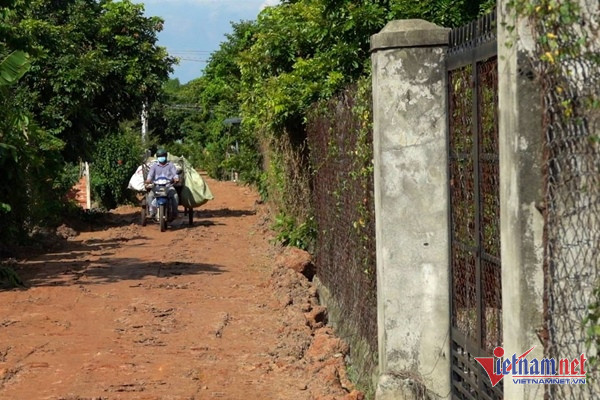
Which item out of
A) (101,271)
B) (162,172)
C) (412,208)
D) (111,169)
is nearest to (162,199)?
(162,172)

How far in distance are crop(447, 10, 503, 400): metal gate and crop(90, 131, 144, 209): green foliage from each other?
27.0 metres

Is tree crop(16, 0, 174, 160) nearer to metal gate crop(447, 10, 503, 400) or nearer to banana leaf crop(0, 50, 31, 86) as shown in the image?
banana leaf crop(0, 50, 31, 86)

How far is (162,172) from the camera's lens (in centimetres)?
2427

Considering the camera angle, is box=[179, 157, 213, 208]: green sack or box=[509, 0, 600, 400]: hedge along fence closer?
box=[509, 0, 600, 400]: hedge along fence

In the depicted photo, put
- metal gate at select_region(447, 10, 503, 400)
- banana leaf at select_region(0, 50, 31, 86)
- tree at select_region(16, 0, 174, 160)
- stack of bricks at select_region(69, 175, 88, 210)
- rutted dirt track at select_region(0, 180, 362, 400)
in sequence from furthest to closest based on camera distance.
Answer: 1. stack of bricks at select_region(69, 175, 88, 210)
2. tree at select_region(16, 0, 174, 160)
3. banana leaf at select_region(0, 50, 31, 86)
4. rutted dirt track at select_region(0, 180, 362, 400)
5. metal gate at select_region(447, 10, 503, 400)

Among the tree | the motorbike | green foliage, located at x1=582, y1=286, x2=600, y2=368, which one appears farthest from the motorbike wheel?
green foliage, located at x1=582, y1=286, x2=600, y2=368

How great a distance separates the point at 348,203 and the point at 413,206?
267cm

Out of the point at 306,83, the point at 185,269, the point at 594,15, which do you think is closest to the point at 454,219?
the point at 594,15

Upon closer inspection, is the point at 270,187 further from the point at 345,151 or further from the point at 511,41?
the point at 511,41

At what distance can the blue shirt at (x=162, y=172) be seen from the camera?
Result: 2414 cm

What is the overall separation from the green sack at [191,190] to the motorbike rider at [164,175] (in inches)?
43.6

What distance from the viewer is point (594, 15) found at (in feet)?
13.0

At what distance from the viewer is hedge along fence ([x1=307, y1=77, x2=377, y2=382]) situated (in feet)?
27.7

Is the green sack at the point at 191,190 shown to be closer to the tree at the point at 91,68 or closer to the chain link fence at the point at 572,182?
the tree at the point at 91,68
